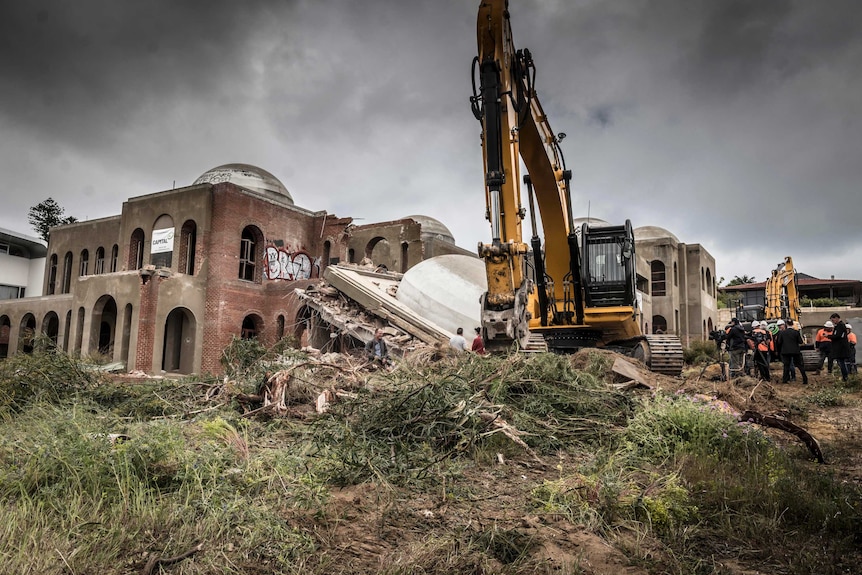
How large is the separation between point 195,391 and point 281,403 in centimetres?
212

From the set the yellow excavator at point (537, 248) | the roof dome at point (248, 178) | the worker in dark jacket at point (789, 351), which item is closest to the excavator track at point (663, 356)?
the yellow excavator at point (537, 248)

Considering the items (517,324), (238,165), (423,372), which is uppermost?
(238,165)

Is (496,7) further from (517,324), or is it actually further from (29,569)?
(29,569)

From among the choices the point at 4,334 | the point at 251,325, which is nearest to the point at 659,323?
the point at 251,325

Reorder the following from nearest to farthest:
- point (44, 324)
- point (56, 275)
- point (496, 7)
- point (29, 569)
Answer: point (29, 569) → point (496, 7) → point (44, 324) → point (56, 275)

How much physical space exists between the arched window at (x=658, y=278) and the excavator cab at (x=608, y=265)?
25.5 m

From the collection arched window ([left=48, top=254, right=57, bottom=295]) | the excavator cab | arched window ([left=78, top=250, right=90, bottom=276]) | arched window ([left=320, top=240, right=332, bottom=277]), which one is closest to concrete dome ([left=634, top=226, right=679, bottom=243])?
A: arched window ([left=320, top=240, right=332, bottom=277])

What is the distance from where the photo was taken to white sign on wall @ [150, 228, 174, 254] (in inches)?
961

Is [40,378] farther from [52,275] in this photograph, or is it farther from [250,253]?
[52,275]

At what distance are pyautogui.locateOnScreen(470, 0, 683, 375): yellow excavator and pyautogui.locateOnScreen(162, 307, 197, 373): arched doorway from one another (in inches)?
650

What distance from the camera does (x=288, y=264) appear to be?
1051 inches

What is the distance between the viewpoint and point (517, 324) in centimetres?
816

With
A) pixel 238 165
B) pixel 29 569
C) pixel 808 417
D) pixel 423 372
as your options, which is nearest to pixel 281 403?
pixel 423 372

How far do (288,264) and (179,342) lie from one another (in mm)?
5823
